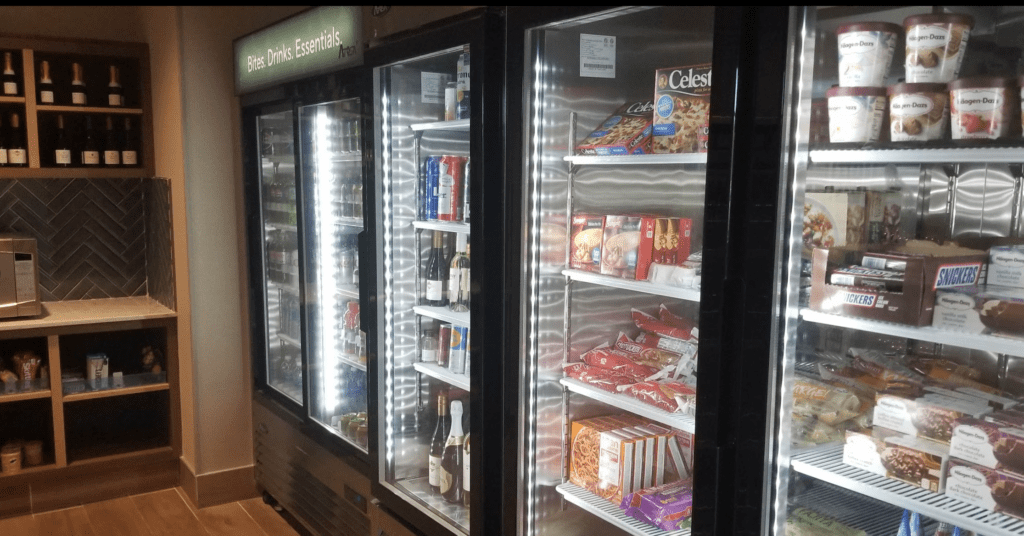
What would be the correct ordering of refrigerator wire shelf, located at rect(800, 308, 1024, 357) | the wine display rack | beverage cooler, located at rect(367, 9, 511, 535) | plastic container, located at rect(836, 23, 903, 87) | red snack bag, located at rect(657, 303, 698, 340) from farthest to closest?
the wine display rack
beverage cooler, located at rect(367, 9, 511, 535)
red snack bag, located at rect(657, 303, 698, 340)
plastic container, located at rect(836, 23, 903, 87)
refrigerator wire shelf, located at rect(800, 308, 1024, 357)

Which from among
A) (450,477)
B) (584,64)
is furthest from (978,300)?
(450,477)

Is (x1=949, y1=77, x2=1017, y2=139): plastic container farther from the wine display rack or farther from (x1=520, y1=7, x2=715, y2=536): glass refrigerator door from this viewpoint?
the wine display rack

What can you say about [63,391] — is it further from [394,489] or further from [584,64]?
[584,64]

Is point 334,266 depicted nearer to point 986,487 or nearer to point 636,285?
point 636,285

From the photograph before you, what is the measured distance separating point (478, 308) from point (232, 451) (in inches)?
104

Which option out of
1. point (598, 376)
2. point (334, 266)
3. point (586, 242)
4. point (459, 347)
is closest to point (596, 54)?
point (586, 242)

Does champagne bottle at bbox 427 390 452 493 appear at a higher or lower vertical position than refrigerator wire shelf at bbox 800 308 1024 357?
lower

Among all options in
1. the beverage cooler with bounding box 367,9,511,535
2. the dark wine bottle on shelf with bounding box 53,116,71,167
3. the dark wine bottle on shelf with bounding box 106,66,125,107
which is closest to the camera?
the beverage cooler with bounding box 367,9,511,535

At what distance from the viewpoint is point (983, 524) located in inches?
59.2

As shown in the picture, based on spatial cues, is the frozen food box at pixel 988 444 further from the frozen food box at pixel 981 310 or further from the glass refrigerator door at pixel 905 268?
the frozen food box at pixel 981 310

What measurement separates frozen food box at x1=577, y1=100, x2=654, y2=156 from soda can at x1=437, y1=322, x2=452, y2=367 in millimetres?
953

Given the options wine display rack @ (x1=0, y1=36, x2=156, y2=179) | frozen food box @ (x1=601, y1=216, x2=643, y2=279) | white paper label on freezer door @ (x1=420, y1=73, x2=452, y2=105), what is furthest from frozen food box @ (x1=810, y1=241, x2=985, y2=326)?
wine display rack @ (x1=0, y1=36, x2=156, y2=179)

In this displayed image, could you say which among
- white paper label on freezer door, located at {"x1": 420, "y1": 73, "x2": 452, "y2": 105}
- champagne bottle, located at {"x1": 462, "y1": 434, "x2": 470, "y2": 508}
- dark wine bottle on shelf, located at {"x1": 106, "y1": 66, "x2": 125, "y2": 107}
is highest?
dark wine bottle on shelf, located at {"x1": 106, "y1": 66, "x2": 125, "y2": 107}

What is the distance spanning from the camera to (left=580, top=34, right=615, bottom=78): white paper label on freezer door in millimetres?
2250
